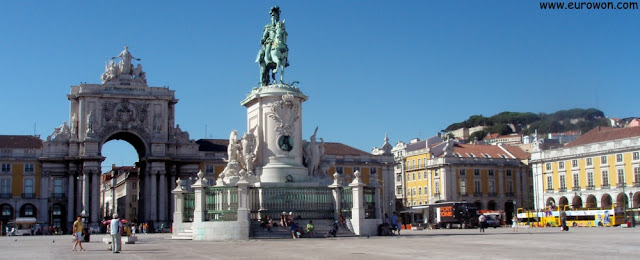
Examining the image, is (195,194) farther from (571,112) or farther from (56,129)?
(571,112)

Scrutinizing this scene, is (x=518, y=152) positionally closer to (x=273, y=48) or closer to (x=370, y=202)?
(x=370, y=202)

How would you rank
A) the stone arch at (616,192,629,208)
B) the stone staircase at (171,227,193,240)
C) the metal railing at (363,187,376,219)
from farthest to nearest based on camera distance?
the stone arch at (616,192,629,208) → the metal railing at (363,187,376,219) → the stone staircase at (171,227,193,240)

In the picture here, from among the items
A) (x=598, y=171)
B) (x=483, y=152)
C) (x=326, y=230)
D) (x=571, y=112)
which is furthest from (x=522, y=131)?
(x=326, y=230)

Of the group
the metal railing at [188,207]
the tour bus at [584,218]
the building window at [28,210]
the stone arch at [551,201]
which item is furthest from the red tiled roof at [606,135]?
the building window at [28,210]

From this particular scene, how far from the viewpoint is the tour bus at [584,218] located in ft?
197

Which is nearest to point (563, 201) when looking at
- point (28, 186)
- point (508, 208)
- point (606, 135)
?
point (606, 135)

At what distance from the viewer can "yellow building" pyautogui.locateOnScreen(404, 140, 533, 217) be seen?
8988 centimetres

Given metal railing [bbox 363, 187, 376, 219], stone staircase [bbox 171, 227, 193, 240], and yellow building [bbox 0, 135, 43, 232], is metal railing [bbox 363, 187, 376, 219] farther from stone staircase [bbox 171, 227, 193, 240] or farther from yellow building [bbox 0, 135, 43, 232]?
yellow building [bbox 0, 135, 43, 232]

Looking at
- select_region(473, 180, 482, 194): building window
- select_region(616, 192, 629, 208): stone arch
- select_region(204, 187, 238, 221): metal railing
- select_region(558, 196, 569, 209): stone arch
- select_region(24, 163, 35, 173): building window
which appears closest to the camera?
select_region(204, 187, 238, 221): metal railing

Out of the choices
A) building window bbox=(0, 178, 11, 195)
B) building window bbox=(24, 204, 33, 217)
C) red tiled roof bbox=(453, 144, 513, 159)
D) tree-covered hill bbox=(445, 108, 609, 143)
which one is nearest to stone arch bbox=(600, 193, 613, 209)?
red tiled roof bbox=(453, 144, 513, 159)

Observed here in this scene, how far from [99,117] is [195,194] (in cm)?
5339

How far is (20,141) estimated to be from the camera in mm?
84250

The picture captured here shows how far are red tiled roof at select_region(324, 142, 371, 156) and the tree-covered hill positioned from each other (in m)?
42.0

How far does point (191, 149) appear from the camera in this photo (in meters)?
87.6
